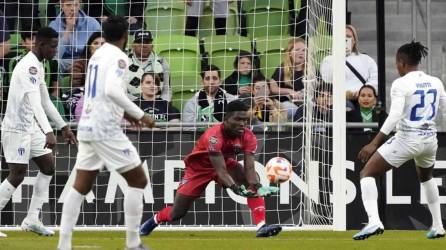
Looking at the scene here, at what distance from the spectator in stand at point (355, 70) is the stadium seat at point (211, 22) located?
1743 mm

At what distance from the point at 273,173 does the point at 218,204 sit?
3207 millimetres

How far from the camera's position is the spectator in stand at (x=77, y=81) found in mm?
17312

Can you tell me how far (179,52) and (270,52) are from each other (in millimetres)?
1317

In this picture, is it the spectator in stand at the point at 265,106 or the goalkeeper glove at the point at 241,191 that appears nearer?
the goalkeeper glove at the point at 241,191

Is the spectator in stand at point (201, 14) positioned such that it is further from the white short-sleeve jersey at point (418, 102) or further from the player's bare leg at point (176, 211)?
the white short-sleeve jersey at point (418, 102)

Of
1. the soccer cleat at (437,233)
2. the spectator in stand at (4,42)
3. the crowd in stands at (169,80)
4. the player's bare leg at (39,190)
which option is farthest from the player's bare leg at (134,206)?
the spectator in stand at (4,42)

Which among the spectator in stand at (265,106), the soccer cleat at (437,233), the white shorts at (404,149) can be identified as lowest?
the soccer cleat at (437,233)

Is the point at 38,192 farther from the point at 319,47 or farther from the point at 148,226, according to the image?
the point at 319,47

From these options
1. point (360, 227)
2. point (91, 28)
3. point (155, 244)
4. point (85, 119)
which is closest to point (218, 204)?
point (360, 227)

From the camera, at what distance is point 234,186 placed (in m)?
13.4

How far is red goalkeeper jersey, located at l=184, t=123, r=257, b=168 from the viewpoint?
1373cm

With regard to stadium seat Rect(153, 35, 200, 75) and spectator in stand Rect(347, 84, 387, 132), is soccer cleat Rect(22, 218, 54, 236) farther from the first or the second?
spectator in stand Rect(347, 84, 387, 132)

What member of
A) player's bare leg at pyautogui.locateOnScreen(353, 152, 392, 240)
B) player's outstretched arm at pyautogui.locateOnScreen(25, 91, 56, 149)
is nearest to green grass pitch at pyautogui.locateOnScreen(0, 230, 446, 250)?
player's bare leg at pyautogui.locateOnScreen(353, 152, 392, 240)

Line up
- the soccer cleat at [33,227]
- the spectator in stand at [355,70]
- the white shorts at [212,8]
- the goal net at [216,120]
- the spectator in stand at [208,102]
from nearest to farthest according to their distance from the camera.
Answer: the soccer cleat at [33,227], the goal net at [216,120], the spectator in stand at [208,102], the spectator in stand at [355,70], the white shorts at [212,8]
